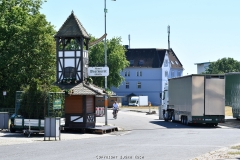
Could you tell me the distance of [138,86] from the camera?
412 feet

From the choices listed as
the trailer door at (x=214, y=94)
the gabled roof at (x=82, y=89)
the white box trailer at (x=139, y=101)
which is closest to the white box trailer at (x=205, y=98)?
the trailer door at (x=214, y=94)

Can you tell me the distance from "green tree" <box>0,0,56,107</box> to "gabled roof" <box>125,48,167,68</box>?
6723cm

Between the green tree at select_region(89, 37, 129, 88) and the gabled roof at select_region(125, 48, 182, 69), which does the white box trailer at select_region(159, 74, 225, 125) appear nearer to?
the green tree at select_region(89, 37, 129, 88)

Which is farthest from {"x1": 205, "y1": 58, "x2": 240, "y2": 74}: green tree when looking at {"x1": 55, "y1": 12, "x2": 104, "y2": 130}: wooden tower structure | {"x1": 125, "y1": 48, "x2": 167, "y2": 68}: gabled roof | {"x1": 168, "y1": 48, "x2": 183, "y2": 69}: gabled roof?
{"x1": 55, "y1": 12, "x2": 104, "y2": 130}: wooden tower structure

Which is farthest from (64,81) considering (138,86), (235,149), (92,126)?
(138,86)

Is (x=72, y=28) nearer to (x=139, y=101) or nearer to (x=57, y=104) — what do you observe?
(x=57, y=104)

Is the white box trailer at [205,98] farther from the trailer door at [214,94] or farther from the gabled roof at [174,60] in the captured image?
the gabled roof at [174,60]

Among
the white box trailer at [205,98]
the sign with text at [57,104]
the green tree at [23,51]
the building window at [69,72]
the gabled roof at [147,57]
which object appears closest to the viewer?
the sign with text at [57,104]

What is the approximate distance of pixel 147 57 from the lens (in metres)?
125

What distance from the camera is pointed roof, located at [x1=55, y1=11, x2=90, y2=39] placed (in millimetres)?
38750

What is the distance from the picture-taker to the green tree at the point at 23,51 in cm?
5578

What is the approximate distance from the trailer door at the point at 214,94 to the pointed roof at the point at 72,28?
9.50 m

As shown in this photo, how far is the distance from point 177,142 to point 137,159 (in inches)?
337

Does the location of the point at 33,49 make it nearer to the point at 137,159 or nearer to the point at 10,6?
the point at 10,6
